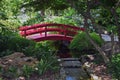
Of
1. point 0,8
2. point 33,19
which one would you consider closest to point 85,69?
point 0,8

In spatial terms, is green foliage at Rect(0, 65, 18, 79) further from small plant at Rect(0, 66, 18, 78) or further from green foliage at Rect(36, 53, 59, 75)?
green foliage at Rect(36, 53, 59, 75)

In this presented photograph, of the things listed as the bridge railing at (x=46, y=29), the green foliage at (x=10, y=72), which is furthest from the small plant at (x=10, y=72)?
the bridge railing at (x=46, y=29)

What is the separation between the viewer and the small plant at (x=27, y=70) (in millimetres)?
8617

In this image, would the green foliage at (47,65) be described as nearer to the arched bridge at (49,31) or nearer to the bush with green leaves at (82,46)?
the bush with green leaves at (82,46)

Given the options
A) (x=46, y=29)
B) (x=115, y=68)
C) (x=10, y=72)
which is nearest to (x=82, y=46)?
(x=46, y=29)

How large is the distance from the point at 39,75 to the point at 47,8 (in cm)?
215

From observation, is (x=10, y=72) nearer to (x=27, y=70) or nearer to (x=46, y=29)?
(x=27, y=70)

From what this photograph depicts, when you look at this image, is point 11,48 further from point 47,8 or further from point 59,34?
point 59,34

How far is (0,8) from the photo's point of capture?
13.3 metres

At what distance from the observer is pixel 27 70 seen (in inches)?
343

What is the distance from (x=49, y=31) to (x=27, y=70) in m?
9.34

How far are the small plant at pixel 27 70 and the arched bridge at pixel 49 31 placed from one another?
7662 millimetres

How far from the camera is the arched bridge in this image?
16891 millimetres

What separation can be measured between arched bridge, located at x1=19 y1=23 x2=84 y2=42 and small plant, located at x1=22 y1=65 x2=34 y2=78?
25.1 feet
